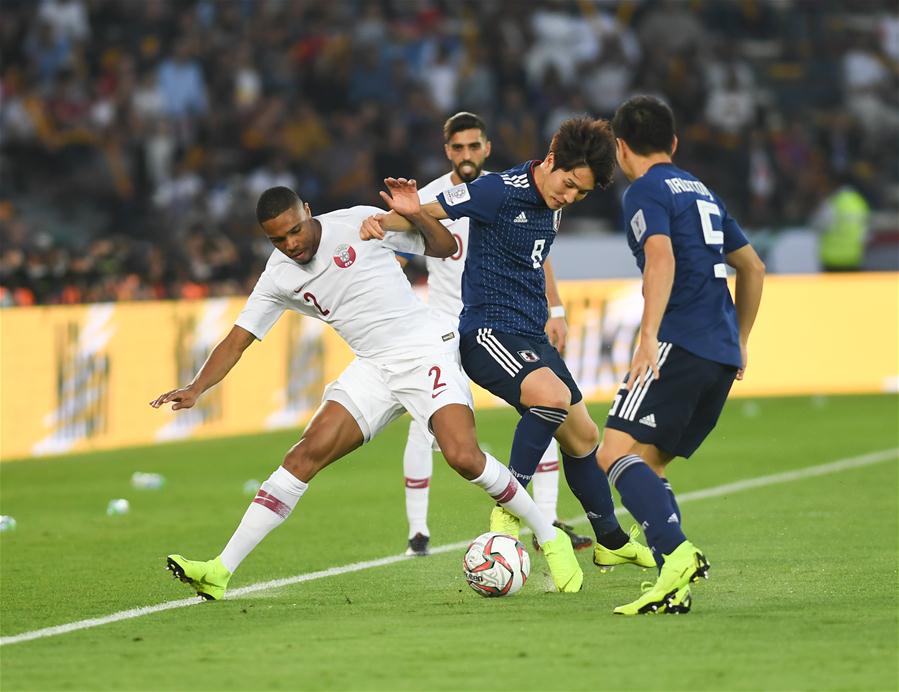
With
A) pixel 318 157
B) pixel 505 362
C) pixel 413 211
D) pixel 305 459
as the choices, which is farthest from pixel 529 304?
pixel 318 157

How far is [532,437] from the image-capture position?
311 inches

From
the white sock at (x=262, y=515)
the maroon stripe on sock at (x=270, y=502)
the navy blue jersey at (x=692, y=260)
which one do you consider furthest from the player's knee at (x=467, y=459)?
the navy blue jersey at (x=692, y=260)

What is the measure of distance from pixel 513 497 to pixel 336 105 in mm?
15766

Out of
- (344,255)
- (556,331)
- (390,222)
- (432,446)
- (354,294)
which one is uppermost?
(390,222)

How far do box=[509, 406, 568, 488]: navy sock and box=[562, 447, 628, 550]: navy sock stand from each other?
0.63 ft

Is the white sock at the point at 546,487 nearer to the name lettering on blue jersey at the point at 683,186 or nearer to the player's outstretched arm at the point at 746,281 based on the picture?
the player's outstretched arm at the point at 746,281

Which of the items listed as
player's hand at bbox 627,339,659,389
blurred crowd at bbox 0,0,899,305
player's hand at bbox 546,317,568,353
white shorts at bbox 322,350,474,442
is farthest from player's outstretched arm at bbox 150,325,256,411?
blurred crowd at bbox 0,0,899,305

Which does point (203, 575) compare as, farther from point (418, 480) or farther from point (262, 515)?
point (418, 480)

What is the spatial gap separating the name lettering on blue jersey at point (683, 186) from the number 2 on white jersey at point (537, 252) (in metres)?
1.03

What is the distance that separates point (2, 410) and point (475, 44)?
11425 mm

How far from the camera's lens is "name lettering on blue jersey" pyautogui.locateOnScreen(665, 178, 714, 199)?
7035mm

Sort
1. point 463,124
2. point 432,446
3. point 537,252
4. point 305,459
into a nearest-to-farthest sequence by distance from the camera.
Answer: point 305,459 < point 537,252 < point 432,446 < point 463,124

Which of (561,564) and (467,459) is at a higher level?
(467,459)

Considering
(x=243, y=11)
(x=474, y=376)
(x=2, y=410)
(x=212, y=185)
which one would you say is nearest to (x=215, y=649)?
(x=474, y=376)
